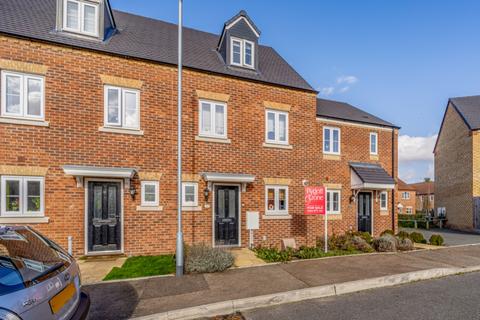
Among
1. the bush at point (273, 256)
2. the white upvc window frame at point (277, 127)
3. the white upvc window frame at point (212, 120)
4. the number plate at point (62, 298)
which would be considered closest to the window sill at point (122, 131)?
the white upvc window frame at point (212, 120)

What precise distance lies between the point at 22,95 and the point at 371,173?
13745 millimetres

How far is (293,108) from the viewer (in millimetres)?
11805

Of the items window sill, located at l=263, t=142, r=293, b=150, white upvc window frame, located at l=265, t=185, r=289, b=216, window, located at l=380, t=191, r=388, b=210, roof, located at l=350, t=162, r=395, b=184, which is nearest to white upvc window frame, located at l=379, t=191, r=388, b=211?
window, located at l=380, t=191, r=388, b=210

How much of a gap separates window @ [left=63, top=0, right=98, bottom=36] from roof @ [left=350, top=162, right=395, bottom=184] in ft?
39.1

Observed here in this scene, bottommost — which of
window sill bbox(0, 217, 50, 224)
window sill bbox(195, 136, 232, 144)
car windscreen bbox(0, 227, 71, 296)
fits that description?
window sill bbox(0, 217, 50, 224)

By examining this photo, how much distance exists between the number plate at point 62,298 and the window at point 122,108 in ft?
21.3

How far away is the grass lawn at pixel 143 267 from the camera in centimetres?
711

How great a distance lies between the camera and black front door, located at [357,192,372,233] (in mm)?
13977

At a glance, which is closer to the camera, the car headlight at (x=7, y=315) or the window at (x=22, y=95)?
the car headlight at (x=7, y=315)

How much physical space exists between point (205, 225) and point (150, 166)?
9.03ft

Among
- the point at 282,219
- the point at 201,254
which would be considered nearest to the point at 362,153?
the point at 282,219

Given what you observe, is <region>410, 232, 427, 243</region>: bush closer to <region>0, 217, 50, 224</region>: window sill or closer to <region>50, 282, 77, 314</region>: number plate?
<region>50, 282, 77, 314</region>: number plate

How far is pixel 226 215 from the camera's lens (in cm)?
1048

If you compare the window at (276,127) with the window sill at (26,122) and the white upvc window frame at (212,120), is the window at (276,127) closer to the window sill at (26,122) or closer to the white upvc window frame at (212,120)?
the white upvc window frame at (212,120)
